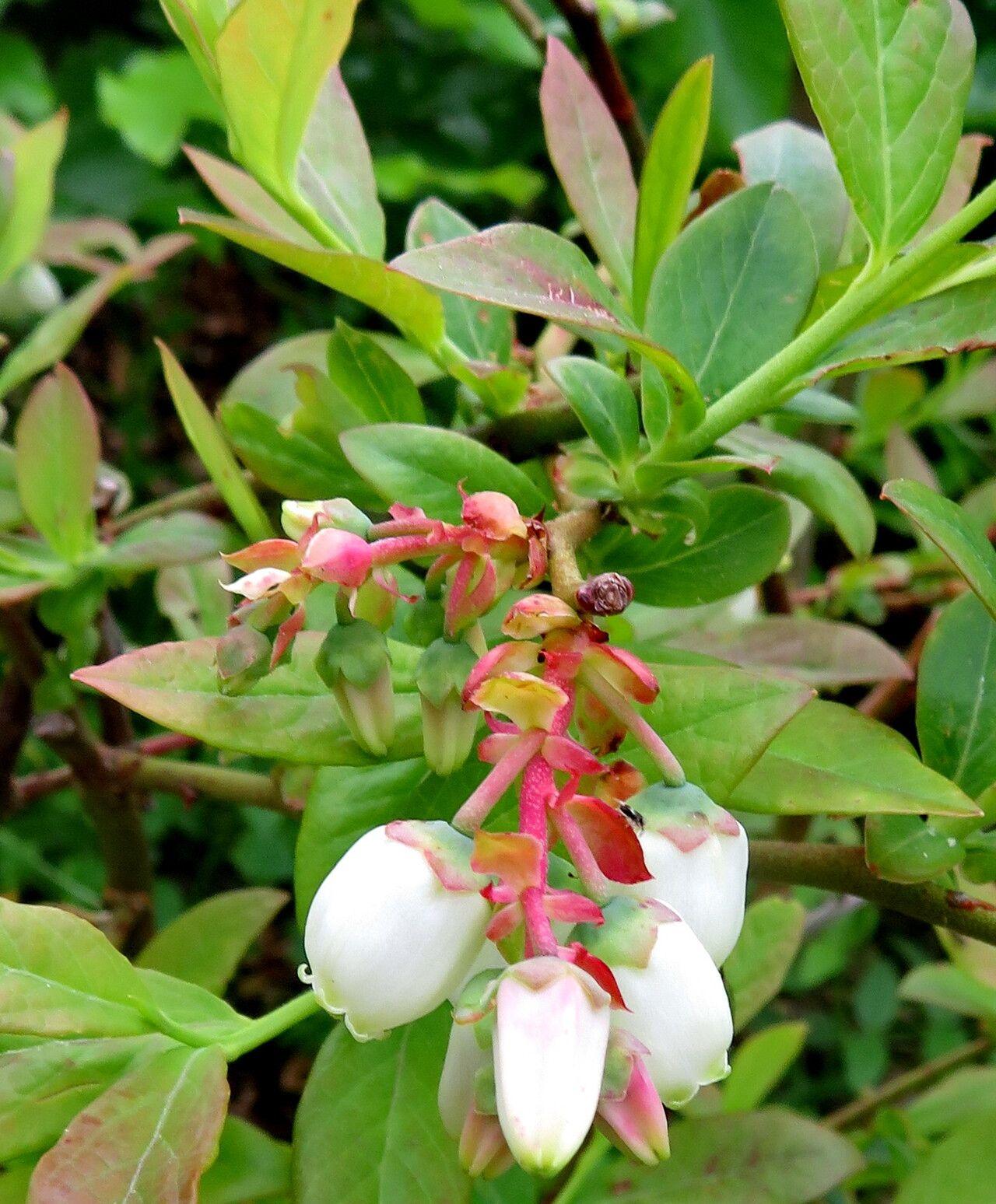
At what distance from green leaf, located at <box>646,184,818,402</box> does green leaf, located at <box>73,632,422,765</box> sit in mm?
167

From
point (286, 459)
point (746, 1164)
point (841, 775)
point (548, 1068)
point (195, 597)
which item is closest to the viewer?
point (548, 1068)

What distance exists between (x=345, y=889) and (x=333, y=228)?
1.01 ft

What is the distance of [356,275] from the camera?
0.41 m

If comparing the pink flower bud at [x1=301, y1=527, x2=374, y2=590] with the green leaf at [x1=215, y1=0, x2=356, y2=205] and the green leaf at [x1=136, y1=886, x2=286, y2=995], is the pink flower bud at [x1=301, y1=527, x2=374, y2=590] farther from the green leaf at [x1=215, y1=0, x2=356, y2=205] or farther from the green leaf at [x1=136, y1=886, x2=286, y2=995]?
the green leaf at [x1=136, y1=886, x2=286, y2=995]

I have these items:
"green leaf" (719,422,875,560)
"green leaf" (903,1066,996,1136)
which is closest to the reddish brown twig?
"green leaf" (719,422,875,560)

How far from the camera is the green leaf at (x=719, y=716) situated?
1.15 feet

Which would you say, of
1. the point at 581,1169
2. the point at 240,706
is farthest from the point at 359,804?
the point at 581,1169

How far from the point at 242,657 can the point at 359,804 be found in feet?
0.25

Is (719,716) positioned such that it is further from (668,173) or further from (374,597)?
(668,173)

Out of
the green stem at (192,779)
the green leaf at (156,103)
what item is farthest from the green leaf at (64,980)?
the green leaf at (156,103)

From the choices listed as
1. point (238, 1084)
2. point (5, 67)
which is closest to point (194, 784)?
point (238, 1084)

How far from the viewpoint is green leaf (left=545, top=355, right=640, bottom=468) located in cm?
42

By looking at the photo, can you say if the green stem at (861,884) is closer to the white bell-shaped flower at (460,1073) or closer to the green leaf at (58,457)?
the white bell-shaped flower at (460,1073)

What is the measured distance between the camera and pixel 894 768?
385mm
